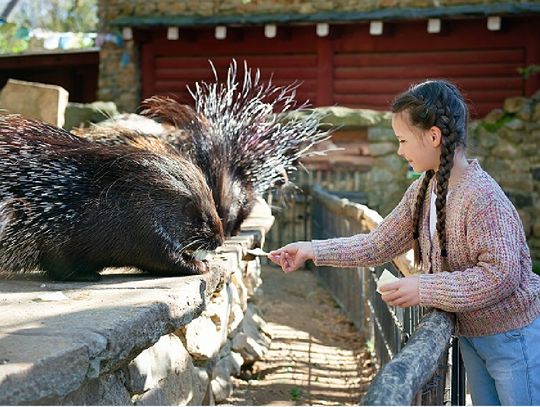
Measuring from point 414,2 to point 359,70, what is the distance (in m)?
1.30

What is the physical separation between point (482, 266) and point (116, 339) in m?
0.90

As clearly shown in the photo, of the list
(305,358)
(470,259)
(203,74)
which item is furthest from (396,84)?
(470,259)

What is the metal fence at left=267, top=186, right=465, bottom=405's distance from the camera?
2.21m

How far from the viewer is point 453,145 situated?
2293 millimetres

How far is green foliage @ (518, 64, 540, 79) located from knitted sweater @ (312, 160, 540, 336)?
10522 mm

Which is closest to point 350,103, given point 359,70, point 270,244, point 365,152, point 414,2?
point 359,70

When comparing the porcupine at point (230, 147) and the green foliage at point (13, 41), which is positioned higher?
the green foliage at point (13, 41)

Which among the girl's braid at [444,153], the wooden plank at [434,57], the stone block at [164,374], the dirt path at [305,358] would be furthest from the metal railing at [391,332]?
the wooden plank at [434,57]

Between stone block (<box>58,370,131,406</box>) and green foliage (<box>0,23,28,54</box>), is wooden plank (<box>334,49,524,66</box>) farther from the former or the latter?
stone block (<box>58,370,131,406</box>)

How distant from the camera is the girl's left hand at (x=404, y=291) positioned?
221 centimetres

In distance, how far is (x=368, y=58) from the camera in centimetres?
1332

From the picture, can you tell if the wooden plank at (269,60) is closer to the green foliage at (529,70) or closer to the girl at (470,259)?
the green foliage at (529,70)

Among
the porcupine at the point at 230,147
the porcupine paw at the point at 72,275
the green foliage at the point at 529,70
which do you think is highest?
the green foliage at the point at 529,70

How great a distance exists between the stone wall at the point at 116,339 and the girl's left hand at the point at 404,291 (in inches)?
24.8
